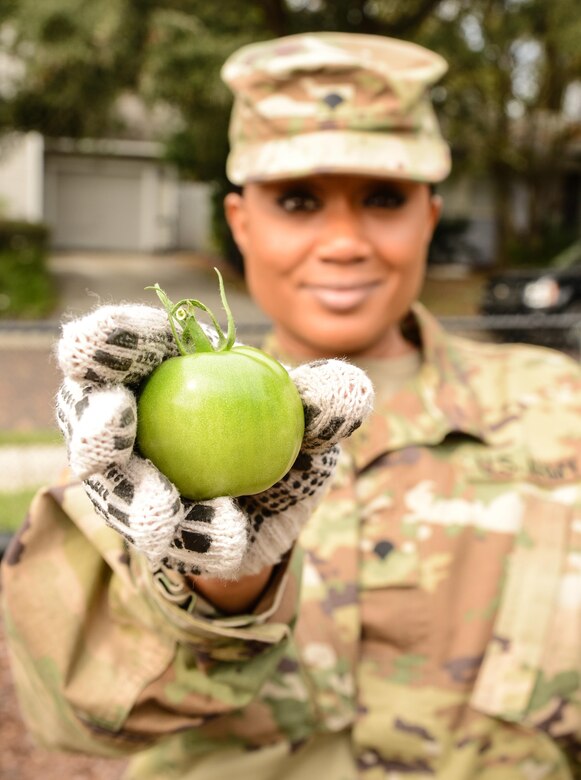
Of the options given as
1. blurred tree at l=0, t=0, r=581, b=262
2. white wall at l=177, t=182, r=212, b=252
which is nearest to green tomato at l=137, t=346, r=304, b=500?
blurred tree at l=0, t=0, r=581, b=262

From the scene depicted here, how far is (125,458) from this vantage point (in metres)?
1.08

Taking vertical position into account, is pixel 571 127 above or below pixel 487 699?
below

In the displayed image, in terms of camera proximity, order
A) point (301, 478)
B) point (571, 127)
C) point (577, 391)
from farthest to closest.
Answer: point (571, 127), point (577, 391), point (301, 478)

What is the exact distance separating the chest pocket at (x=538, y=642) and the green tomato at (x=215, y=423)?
1007 mm

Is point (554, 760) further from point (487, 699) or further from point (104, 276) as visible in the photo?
point (104, 276)

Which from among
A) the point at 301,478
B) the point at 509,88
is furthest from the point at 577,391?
the point at 509,88

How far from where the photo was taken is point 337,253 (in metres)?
2.06

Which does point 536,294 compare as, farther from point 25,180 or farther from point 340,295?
point 25,180

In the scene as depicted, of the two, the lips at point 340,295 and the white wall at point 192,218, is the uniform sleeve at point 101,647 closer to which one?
the lips at point 340,295

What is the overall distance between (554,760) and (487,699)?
25cm

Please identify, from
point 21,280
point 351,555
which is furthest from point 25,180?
point 351,555

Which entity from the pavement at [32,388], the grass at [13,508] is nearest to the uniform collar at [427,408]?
the pavement at [32,388]

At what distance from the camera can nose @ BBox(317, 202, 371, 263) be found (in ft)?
6.77

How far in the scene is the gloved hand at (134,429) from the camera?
3.45 ft
